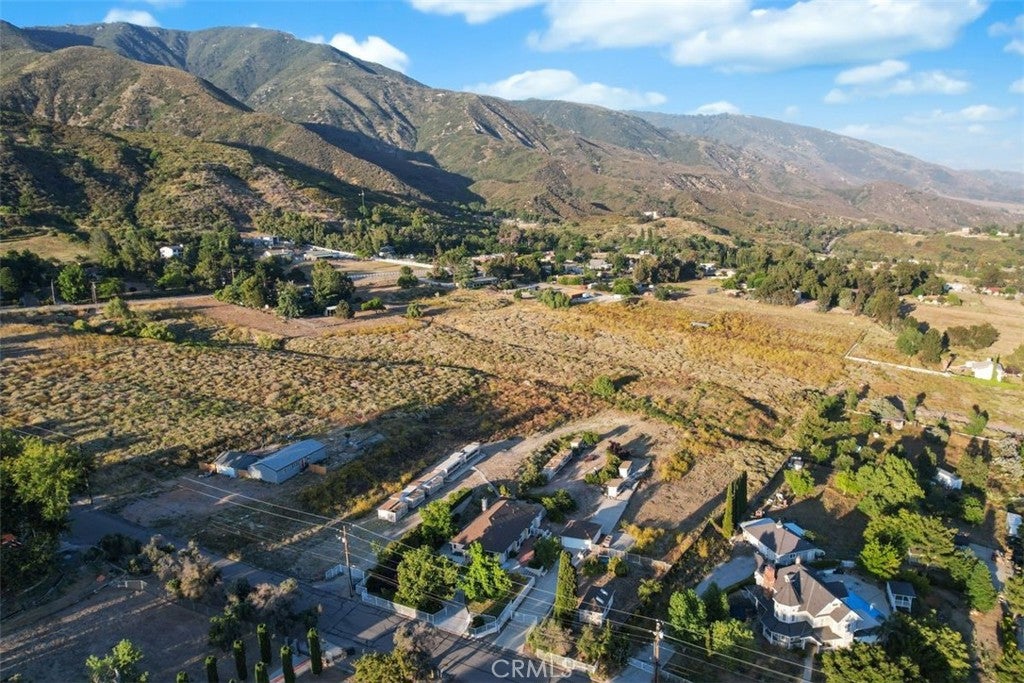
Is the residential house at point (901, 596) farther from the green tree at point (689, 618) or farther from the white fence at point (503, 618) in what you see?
the white fence at point (503, 618)

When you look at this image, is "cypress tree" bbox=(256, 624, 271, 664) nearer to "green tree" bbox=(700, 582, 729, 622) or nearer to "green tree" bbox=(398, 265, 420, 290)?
"green tree" bbox=(700, 582, 729, 622)

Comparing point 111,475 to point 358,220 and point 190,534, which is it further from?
point 358,220

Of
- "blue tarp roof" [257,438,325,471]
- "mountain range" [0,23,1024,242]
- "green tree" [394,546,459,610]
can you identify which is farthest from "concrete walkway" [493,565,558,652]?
"mountain range" [0,23,1024,242]

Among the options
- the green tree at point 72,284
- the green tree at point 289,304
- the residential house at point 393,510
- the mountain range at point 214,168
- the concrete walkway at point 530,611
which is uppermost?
the mountain range at point 214,168

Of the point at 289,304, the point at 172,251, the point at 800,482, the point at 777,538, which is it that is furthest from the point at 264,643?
the point at 172,251

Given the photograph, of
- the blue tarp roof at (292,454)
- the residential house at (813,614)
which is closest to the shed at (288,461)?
the blue tarp roof at (292,454)

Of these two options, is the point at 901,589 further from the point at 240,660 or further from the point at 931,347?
the point at 931,347
